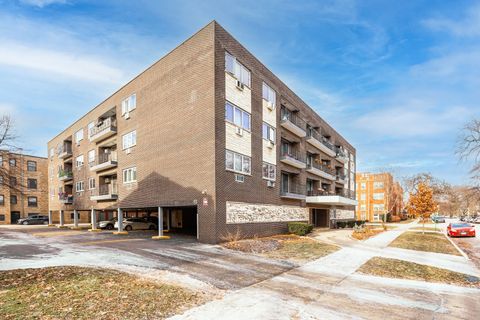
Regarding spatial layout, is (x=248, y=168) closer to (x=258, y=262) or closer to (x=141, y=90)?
(x=258, y=262)

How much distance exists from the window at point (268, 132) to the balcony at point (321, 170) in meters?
8.43

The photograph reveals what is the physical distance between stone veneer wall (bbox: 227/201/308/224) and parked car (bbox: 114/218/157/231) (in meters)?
13.5

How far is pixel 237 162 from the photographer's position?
66.4 ft

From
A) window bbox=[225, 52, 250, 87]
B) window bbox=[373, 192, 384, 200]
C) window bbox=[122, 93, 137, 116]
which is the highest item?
window bbox=[225, 52, 250, 87]

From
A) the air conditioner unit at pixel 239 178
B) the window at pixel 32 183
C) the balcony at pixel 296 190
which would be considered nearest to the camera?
the air conditioner unit at pixel 239 178

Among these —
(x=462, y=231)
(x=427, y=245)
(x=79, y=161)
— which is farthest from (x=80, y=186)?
(x=462, y=231)

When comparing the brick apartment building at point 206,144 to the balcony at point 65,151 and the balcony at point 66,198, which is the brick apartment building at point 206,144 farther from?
the balcony at point 65,151

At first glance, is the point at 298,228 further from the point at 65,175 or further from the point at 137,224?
the point at 65,175

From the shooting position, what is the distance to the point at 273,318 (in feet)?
20.7

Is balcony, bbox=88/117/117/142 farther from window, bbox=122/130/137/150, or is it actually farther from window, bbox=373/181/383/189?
window, bbox=373/181/383/189

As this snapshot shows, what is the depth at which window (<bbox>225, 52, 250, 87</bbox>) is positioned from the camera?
19970 mm

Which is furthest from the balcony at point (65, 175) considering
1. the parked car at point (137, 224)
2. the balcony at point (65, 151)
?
the parked car at point (137, 224)

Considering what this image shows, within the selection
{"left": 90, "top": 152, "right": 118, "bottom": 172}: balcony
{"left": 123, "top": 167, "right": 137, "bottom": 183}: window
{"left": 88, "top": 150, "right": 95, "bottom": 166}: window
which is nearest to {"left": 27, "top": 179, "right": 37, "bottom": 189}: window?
{"left": 88, "top": 150, "right": 95, "bottom": 166}: window

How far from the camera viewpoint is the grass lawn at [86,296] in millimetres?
6195
